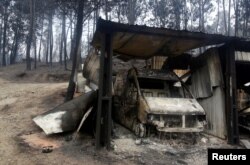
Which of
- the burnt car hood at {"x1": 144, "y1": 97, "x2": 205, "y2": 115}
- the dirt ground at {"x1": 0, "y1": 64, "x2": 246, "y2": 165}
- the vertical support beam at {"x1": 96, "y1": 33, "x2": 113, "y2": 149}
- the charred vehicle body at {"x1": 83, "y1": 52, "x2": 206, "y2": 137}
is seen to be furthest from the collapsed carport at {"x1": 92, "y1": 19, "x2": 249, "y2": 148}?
the burnt car hood at {"x1": 144, "y1": 97, "x2": 205, "y2": 115}

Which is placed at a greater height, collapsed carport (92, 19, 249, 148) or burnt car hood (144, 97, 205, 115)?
collapsed carport (92, 19, 249, 148)

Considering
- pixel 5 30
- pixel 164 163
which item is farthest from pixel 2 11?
pixel 164 163

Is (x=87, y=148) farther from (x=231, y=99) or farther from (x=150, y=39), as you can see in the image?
(x=231, y=99)

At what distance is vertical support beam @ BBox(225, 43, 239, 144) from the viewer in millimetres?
9859

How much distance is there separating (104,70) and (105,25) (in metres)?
1.31

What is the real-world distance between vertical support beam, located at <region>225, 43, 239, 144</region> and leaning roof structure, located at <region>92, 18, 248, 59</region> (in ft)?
1.99

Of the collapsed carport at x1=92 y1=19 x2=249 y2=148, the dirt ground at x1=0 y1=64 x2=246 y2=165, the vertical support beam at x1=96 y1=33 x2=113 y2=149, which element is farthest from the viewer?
the collapsed carport at x1=92 y1=19 x2=249 y2=148

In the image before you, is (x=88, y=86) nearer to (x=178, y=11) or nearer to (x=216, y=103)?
(x=216, y=103)

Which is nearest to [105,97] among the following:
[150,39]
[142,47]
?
[150,39]

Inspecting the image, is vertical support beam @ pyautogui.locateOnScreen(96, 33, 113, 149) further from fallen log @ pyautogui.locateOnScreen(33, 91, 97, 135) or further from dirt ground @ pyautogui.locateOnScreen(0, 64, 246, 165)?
fallen log @ pyautogui.locateOnScreen(33, 91, 97, 135)

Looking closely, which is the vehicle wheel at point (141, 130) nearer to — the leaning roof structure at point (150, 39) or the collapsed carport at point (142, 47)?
the collapsed carport at point (142, 47)

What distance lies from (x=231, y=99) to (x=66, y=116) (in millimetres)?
5488

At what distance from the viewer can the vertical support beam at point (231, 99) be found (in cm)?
986

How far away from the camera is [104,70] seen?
8711 millimetres
